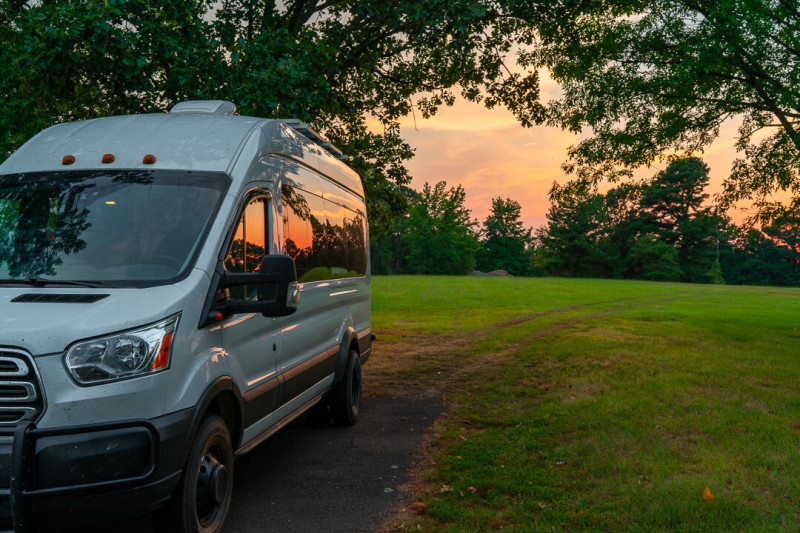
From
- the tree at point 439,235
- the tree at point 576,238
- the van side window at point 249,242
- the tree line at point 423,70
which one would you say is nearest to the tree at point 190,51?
the tree line at point 423,70

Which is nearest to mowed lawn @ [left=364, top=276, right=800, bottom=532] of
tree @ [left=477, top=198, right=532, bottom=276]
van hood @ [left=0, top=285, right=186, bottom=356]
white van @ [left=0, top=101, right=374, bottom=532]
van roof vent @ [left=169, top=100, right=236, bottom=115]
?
white van @ [left=0, top=101, right=374, bottom=532]

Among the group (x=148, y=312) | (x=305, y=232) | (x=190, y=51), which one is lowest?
(x=148, y=312)

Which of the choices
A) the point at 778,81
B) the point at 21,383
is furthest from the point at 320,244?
the point at 778,81

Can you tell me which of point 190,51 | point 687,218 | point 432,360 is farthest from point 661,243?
point 190,51

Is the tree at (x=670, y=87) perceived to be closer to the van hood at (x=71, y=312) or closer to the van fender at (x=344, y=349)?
the van fender at (x=344, y=349)

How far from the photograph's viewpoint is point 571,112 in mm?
17500

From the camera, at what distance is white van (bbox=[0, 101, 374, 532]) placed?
3449 millimetres

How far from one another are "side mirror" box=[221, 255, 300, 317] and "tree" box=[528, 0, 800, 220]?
1153 cm

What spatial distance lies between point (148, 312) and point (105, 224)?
1.00 m

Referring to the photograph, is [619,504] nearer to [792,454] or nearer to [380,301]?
[792,454]

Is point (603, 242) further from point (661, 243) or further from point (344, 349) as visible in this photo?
point (344, 349)

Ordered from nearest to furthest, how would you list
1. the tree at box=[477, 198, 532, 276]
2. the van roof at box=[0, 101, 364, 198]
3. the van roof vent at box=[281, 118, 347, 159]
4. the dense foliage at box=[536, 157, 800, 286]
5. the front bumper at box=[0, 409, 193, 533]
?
the front bumper at box=[0, 409, 193, 533] → the van roof at box=[0, 101, 364, 198] → the van roof vent at box=[281, 118, 347, 159] → the dense foliage at box=[536, 157, 800, 286] → the tree at box=[477, 198, 532, 276]

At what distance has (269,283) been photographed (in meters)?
4.12

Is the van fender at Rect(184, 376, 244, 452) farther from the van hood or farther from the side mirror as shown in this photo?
the van hood
